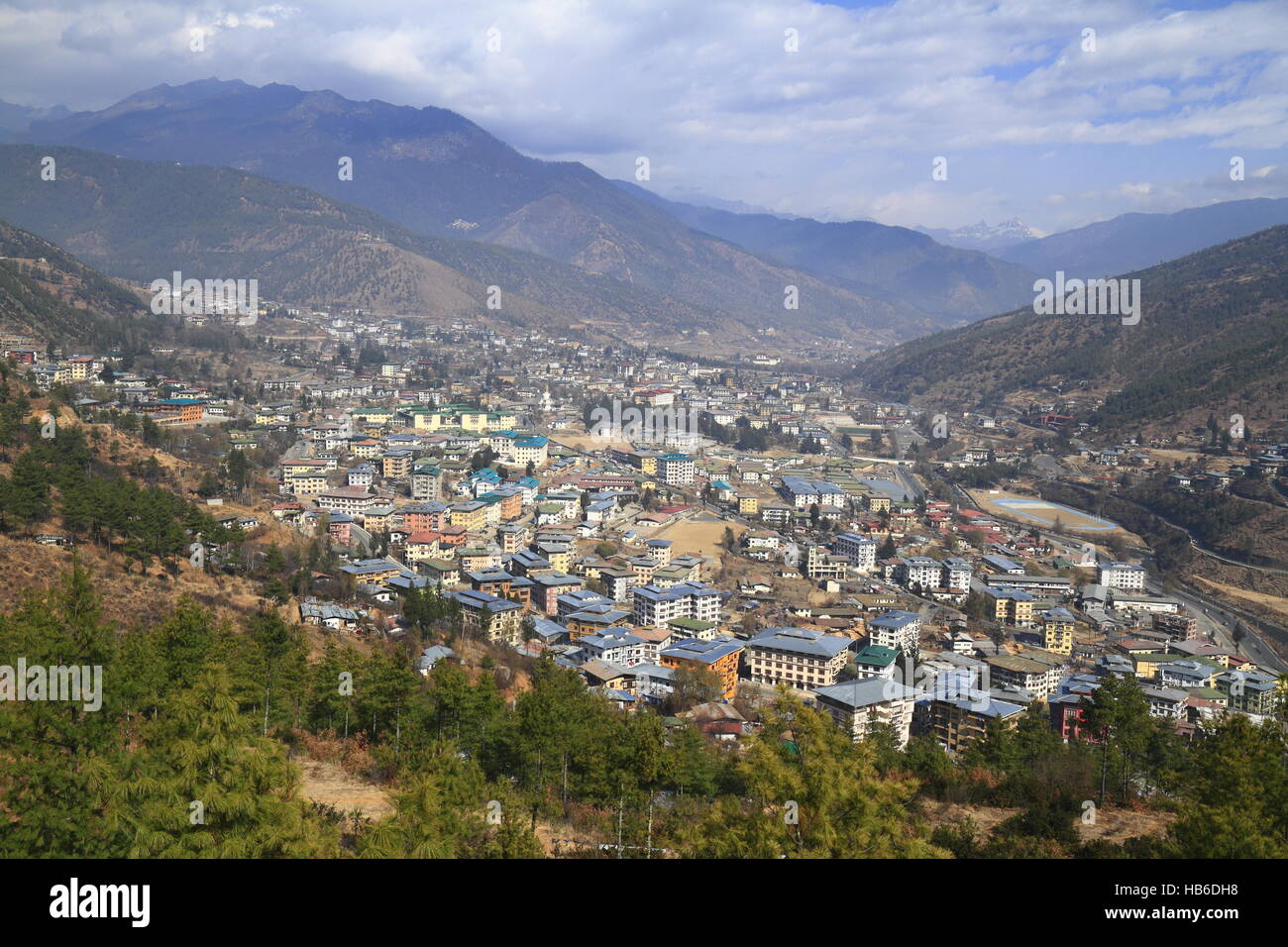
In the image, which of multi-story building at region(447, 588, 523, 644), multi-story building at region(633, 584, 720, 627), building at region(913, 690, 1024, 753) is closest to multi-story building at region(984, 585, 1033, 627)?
multi-story building at region(633, 584, 720, 627)

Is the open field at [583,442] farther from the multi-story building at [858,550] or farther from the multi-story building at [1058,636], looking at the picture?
the multi-story building at [1058,636]

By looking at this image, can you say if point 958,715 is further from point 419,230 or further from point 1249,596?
point 419,230

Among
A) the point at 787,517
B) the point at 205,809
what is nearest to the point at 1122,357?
the point at 787,517

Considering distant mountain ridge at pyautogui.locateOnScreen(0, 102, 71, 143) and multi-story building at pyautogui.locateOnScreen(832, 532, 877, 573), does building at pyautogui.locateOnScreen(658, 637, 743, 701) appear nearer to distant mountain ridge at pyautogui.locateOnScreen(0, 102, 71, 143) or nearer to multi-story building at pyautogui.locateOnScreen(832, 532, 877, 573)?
multi-story building at pyautogui.locateOnScreen(832, 532, 877, 573)

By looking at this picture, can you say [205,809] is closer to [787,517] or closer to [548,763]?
[548,763]

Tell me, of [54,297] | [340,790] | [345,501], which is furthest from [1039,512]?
[54,297]

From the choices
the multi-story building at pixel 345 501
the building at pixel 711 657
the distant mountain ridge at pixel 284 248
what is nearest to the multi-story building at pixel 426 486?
the multi-story building at pixel 345 501

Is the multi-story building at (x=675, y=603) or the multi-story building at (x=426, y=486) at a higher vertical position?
the multi-story building at (x=426, y=486)
